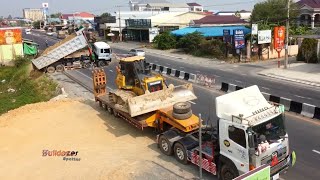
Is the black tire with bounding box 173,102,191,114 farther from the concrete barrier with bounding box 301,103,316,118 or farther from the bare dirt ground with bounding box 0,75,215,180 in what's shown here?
the concrete barrier with bounding box 301,103,316,118

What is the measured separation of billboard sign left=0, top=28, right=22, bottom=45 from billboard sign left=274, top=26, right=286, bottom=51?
3600cm

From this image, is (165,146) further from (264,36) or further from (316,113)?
(264,36)

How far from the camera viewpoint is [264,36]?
41938 mm

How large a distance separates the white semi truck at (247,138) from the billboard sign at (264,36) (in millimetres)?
31370

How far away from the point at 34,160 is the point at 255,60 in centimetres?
3300

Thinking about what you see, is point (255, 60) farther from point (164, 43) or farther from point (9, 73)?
point (9, 73)

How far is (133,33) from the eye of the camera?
83.5 m

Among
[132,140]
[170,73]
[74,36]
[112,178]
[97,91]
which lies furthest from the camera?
[74,36]

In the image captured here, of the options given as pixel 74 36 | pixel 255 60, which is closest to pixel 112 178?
pixel 74 36

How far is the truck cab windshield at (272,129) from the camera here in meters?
10.9

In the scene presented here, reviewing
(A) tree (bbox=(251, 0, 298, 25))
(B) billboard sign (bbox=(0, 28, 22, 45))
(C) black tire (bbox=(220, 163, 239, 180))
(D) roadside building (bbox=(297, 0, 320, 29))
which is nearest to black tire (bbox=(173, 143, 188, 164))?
(C) black tire (bbox=(220, 163, 239, 180))

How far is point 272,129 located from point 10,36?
157 feet

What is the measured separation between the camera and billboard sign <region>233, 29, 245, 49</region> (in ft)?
136

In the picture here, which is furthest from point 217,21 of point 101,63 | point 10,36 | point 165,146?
point 165,146
